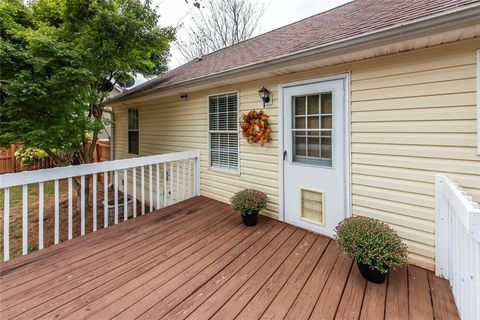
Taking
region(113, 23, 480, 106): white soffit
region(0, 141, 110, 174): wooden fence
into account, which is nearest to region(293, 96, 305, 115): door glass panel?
region(113, 23, 480, 106): white soffit

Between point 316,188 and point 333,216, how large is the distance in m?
0.43

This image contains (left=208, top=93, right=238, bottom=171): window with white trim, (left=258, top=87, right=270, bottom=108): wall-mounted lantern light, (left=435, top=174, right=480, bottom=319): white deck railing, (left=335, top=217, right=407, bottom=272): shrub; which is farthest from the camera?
(left=208, top=93, right=238, bottom=171): window with white trim

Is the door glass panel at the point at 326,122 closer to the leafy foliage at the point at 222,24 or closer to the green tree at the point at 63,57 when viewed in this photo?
the green tree at the point at 63,57

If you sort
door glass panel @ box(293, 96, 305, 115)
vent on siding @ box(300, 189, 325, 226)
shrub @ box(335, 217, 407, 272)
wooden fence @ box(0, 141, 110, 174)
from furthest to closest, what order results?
wooden fence @ box(0, 141, 110, 174) → door glass panel @ box(293, 96, 305, 115) → vent on siding @ box(300, 189, 325, 226) → shrub @ box(335, 217, 407, 272)

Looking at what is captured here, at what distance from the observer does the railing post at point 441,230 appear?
2294 millimetres

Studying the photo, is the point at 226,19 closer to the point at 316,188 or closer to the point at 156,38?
the point at 156,38

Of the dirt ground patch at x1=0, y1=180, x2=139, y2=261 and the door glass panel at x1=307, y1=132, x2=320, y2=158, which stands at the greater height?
the door glass panel at x1=307, y1=132, x2=320, y2=158

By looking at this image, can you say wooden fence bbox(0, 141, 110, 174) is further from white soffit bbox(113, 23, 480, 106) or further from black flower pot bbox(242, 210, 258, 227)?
black flower pot bbox(242, 210, 258, 227)

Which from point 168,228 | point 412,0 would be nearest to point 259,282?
point 168,228

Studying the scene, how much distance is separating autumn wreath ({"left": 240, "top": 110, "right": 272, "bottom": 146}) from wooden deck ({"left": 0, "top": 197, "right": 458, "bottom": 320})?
4.93 ft

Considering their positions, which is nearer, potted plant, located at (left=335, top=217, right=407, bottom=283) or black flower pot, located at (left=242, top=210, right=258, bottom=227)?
potted plant, located at (left=335, top=217, right=407, bottom=283)

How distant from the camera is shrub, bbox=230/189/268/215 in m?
3.54

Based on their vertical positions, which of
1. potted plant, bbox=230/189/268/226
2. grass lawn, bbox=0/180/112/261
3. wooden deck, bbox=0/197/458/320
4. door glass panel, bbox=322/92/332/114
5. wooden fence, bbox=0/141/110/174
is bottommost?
grass lawn, bbox=0/180/112/261

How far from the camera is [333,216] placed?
3186mm
